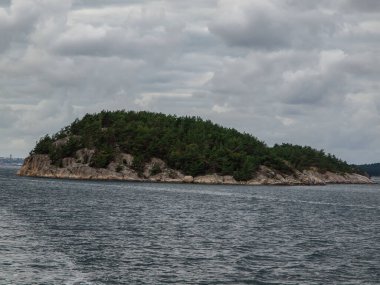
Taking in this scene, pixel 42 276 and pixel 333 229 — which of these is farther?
pixel 333 229

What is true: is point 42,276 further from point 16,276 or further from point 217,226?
point 217,226

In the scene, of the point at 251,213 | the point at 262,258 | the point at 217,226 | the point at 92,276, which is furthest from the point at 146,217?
the point at 92,276

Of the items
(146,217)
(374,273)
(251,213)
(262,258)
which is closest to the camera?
(374,273)

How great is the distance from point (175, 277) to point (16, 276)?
37.8 feet

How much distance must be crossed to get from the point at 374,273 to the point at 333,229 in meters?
34.3

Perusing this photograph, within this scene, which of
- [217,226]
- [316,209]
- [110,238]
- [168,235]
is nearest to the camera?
[110,238]

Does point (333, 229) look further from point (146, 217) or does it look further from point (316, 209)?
point (316, 209)

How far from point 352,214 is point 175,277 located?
245ft

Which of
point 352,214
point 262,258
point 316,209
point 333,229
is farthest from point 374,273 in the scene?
point 316,209

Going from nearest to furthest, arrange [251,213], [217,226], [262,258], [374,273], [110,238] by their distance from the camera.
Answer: [374,273], [262,258], [110,238], [217,226], [251,213]

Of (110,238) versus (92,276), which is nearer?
(92,276)

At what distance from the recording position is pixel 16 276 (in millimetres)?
41469

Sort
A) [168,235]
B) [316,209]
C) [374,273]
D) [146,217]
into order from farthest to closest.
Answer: [316,209] → [146,217] → [168,235] → [374,273]

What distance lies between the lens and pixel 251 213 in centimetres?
10512
